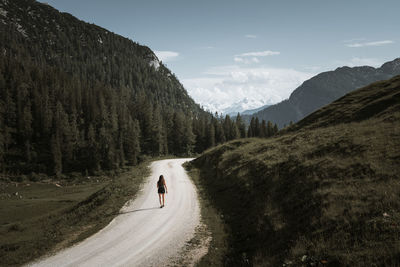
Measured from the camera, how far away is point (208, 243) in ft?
39.3

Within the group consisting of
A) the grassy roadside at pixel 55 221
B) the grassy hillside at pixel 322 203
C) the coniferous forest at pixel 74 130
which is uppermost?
the coniferous forest at pixel 74 130

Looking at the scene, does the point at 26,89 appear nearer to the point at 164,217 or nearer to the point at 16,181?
the point at 16,181

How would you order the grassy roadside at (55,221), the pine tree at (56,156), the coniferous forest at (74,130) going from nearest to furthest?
the grassy roadside at (55,221) < the pine tree at (56,156) < the coniferous forest at (74,130)

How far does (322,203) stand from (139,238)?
32.5 ft

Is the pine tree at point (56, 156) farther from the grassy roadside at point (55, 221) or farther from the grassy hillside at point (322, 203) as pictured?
the grassy hillside at point (322, 203)

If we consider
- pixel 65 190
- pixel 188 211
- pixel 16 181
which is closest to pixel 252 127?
pixel 65 190

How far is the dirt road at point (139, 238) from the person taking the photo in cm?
1048

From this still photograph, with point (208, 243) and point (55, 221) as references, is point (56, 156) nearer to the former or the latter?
point (55, 221)

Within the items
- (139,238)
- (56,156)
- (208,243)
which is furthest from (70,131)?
(208,243)

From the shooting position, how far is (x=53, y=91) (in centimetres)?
10600

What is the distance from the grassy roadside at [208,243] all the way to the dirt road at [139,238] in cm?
50

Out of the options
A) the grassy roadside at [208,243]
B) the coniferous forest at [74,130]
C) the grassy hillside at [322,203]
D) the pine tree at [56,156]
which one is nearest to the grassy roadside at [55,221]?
the grassy roadside at [208,243]

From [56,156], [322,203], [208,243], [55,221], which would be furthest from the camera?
[56,156]

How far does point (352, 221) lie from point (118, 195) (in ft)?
65.2
